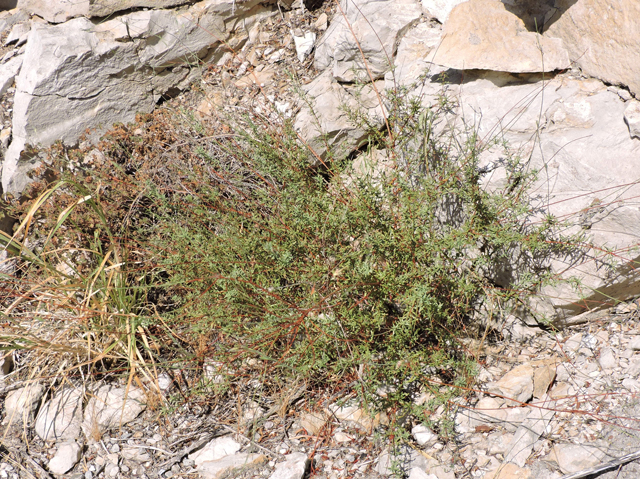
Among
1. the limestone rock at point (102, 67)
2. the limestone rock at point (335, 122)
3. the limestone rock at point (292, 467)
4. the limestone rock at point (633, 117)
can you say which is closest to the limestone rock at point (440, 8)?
the limestone rock at point (335, 122)

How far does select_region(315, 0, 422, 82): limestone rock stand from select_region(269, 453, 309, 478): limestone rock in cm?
263

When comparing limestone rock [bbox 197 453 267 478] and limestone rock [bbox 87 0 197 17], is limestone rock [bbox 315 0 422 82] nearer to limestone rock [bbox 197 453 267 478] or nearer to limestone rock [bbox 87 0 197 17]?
limestone rock [bbox 87 0 197 17]

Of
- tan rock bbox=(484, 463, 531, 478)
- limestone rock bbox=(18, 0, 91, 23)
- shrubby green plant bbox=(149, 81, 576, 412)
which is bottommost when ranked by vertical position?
tan rock bbox=(484, 463, 531, 478)

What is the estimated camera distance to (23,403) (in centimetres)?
317

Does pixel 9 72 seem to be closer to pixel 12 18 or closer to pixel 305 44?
pixel 12 18

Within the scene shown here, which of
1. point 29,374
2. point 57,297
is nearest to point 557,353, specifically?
point 57,297

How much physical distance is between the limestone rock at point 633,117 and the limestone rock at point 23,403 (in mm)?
4064

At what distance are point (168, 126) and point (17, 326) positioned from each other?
193 centimetres

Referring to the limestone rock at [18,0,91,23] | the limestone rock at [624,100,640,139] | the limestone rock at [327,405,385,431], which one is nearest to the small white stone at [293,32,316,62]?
the limestone rock at [18,0,91,23]

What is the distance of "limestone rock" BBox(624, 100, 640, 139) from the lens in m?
2.68

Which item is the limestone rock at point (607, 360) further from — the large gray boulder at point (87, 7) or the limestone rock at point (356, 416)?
the large gray boulder at point (87, 7)

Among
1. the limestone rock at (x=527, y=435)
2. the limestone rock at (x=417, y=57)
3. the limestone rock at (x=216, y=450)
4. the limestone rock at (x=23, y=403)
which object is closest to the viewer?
the limestone rock at (x=527, y=435)

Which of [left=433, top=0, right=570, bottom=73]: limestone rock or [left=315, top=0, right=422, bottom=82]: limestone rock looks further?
[left=315, top=0, right=422, bottom=82]: limestone rock

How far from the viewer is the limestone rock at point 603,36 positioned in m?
2.73
